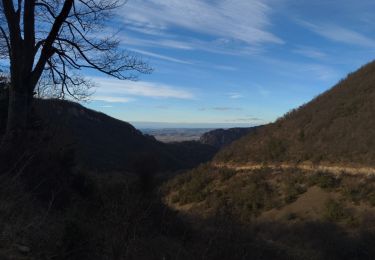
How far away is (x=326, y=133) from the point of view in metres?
37.1

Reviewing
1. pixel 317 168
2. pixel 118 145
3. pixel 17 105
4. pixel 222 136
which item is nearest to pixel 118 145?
pixel 118 145

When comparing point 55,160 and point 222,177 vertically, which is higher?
point 55,160

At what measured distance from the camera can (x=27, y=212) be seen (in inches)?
236

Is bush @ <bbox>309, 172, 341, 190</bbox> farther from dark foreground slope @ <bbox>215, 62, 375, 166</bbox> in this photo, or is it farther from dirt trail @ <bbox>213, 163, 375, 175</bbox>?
dark foreground slope @ <bbox>215, 62, 375, 166</bbox>

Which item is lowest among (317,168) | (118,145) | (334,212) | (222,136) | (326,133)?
(334,212)

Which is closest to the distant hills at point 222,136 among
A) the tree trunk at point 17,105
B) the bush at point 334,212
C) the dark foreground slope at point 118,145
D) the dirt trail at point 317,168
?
the dark foreground slope at point 118,145

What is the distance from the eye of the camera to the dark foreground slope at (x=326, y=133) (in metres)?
32.9

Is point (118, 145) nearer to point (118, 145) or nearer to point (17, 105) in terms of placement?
point (118, 145)

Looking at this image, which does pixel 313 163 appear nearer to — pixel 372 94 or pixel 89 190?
pixel 372 94

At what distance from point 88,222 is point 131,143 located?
7524 centimetres

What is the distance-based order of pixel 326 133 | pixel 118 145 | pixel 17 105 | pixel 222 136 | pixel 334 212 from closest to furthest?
pixel 17 105
pixel 334 212
pixel 326 133
pixel 118 145
pixel 222 136

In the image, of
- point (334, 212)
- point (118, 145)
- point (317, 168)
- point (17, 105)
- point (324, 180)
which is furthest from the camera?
point (118, 145)

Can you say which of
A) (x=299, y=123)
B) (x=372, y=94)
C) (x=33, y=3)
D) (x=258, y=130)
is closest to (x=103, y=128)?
(x=258, y=130)

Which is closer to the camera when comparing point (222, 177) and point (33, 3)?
point (33, 3)
